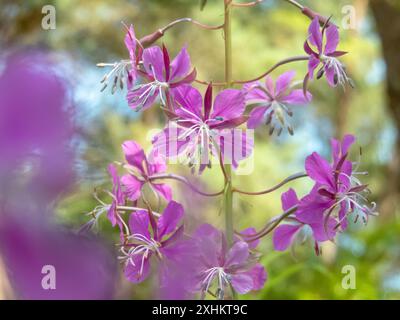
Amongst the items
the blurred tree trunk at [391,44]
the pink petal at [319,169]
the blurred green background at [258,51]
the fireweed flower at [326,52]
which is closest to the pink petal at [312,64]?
the fireweed flower at [326,52]

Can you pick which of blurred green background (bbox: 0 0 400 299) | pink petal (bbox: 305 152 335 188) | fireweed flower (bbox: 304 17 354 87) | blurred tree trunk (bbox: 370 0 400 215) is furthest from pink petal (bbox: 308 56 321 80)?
blurred tree trunk (bbox: 370 0 400 215)

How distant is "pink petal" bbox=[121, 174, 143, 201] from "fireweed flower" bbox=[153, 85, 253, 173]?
4.6 inches

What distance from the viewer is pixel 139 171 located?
0.73 metres

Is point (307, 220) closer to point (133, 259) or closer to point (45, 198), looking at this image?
point (133, 259)

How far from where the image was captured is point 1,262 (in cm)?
13

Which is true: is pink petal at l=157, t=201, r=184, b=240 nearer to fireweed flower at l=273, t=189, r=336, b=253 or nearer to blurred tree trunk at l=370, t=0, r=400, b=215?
fireweed flower at l=273, t=189, r=336, b=253

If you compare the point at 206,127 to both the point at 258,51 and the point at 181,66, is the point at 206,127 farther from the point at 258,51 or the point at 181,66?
the point at 258,51

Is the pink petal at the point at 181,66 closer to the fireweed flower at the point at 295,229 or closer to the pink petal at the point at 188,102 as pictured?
the pink petal at the point at 188,102

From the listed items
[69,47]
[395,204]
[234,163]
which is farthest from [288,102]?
[69,47]

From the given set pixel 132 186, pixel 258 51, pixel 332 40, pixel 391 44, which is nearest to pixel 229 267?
pixel 132 186

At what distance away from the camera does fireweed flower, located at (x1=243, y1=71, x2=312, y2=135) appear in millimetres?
722

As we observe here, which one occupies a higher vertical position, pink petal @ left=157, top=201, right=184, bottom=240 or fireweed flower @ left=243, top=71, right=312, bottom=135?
fireweed flower @ left=243, top=71, right=312, bottom=135

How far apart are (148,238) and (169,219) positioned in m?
0.03

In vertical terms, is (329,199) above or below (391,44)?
below
